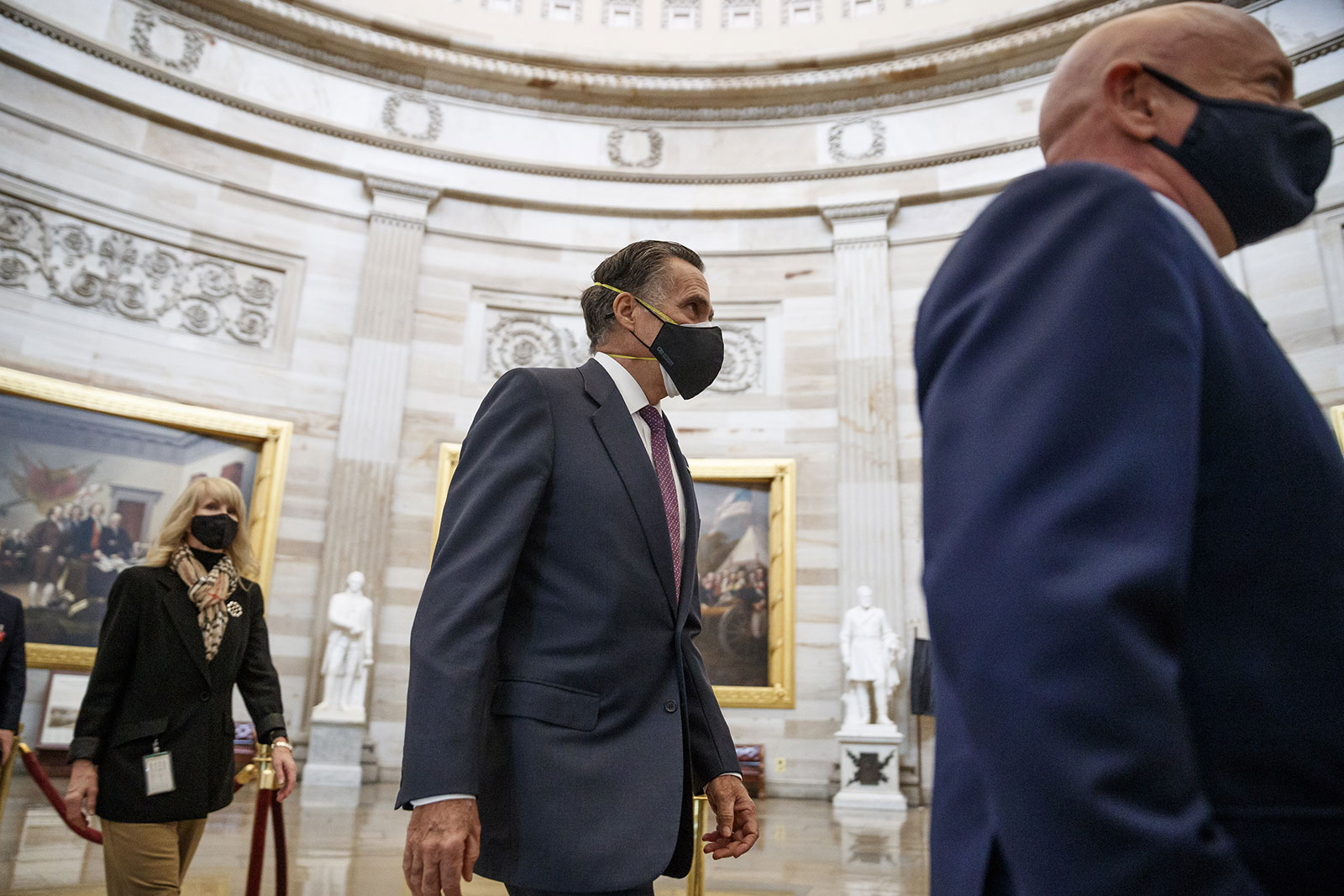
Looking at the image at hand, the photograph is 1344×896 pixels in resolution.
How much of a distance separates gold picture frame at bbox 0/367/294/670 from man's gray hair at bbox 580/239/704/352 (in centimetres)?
832

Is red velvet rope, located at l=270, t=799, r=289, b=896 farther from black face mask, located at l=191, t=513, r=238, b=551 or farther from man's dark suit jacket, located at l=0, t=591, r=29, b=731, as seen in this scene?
man's dark suit jacket, located at l=0, t=591, r=29, b=731

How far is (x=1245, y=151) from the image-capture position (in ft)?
3.73

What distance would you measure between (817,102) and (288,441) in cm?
859

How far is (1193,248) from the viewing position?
3.16 ft

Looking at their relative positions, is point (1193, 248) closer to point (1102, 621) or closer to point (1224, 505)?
point (1224, 505)

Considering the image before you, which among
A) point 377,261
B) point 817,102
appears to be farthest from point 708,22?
point 377,261

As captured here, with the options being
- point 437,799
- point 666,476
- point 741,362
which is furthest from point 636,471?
point 741,362

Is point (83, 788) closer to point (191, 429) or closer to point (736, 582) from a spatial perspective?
point (191, 429)

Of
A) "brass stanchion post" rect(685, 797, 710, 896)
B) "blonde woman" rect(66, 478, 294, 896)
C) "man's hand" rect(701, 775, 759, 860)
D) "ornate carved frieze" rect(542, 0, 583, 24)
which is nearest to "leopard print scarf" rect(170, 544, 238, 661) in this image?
"blonde woman" rect(66, 478, 294, 896)

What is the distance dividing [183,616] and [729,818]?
2.20 metres

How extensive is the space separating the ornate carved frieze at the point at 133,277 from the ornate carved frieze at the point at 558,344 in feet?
9.29

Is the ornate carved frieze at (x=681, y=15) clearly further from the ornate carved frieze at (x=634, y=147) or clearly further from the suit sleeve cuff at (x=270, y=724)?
the suit sleeve cuff at (x=270, y=724)

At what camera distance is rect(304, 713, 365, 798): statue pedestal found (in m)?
10.0

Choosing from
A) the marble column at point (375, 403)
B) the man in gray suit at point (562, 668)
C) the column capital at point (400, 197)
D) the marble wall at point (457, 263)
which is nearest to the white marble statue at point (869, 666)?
the marble wall at point (457, 263)
